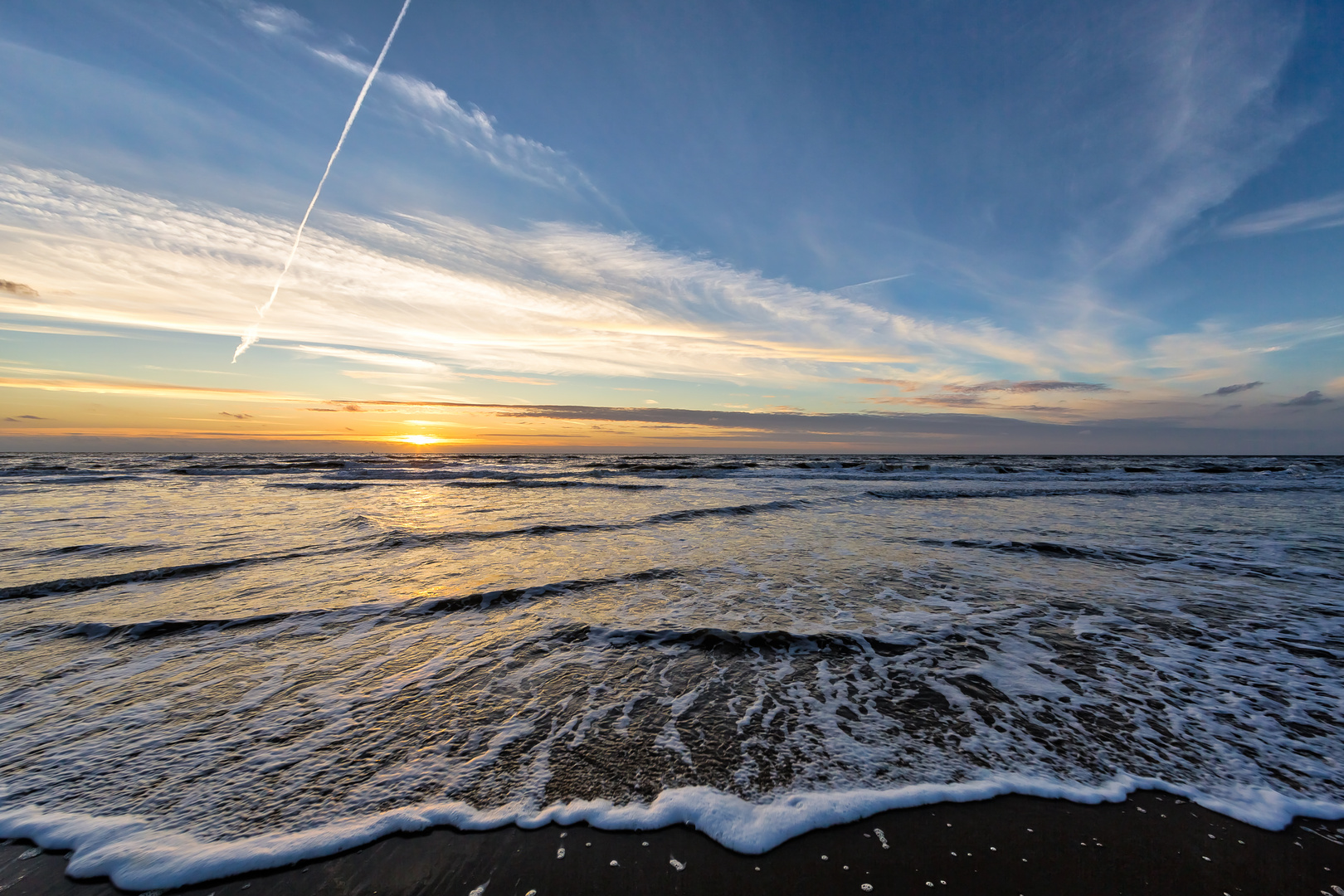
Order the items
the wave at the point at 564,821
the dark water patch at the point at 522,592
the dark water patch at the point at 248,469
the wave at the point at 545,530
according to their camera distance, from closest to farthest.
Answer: the wave at the point at 564,821 < the dark water patch at the point at 522,592 < the wave at the point at 545,530 < the dark water patch at the point at 248,469

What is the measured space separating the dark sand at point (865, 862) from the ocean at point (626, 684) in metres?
0.12

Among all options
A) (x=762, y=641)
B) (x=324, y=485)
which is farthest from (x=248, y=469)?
(x=762, y=641)

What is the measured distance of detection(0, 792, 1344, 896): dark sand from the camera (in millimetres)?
2787

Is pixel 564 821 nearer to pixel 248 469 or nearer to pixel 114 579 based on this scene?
pixel 114 579

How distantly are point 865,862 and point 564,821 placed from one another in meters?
1.82

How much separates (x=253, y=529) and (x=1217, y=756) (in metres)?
17.4

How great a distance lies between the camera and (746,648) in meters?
5.92

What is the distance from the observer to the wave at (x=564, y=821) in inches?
116

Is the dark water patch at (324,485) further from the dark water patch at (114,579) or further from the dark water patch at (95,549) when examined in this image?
the dark water patch at (114,579)

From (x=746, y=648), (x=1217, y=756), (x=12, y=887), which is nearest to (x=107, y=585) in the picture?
(x=12, y=887)

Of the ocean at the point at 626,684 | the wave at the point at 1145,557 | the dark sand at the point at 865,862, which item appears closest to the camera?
the dark sand at the point at 865,862

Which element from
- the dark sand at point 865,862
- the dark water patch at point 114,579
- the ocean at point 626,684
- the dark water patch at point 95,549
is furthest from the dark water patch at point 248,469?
the dark sand at point 865,862

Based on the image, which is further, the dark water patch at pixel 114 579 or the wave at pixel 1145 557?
the wave at pixel 1145 557

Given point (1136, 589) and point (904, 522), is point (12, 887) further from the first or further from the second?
point (904, 522)
